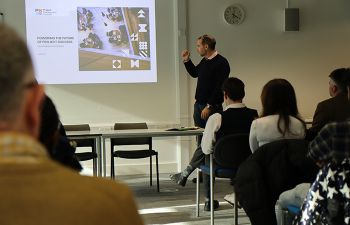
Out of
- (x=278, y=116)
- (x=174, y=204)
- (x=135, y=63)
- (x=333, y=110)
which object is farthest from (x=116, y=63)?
(x=278, y=116)

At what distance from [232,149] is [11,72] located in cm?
255

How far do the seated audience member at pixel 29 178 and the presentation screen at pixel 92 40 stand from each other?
508 centimetres

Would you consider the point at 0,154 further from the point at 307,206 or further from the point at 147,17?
the point at 147,17

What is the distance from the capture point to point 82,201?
2.12ft

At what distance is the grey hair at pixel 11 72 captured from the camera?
0.63 meters

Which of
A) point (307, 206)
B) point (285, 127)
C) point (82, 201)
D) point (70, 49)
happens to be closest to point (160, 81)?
point (70, 49)

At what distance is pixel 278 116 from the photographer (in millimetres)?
2764

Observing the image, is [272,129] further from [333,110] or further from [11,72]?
[11,72]

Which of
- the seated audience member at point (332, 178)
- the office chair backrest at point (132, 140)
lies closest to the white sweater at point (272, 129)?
the seated audience member at point (332, 178)

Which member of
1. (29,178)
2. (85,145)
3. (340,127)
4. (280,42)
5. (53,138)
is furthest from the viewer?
(280,42)

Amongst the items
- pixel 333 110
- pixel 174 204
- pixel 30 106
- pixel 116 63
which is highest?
pixel 116 63

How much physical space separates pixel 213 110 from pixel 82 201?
13.4 ft

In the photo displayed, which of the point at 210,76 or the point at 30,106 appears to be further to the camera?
the point at 210,76

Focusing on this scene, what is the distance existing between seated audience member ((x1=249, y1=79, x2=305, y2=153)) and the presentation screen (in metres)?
3.22
